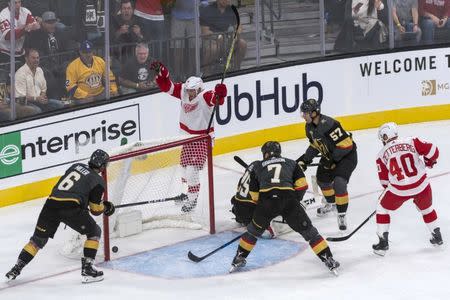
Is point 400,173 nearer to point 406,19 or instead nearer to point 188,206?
point 188,206

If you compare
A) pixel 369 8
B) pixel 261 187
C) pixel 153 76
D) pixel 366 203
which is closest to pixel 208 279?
pixel 261 187

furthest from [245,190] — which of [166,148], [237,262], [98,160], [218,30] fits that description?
[218,30]

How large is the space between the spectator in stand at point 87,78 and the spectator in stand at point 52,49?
10 cm

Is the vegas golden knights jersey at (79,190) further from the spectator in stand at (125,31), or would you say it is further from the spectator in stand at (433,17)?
the spectator in stand at (433,17)

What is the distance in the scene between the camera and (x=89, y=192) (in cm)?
834

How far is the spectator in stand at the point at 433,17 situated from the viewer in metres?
13.3

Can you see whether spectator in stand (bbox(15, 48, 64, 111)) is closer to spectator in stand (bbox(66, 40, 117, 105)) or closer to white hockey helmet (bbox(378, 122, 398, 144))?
spectator in stand (bbox(66, 40, 117, 105))

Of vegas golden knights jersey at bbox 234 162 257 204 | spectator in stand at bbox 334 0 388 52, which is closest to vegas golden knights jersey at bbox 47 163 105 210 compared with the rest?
vegas golden knights jersey at bbox 234 162 257 204

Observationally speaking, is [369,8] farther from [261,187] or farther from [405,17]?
[261,187]

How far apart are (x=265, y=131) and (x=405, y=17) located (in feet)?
7.34

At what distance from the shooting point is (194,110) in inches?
403

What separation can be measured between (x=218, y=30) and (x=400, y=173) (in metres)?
3.91

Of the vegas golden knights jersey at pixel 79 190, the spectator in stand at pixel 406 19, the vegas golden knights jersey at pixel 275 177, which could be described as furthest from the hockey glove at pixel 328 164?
the spectator in stand at pixel 406 19

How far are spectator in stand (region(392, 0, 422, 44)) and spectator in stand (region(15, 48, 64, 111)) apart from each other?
441cm
